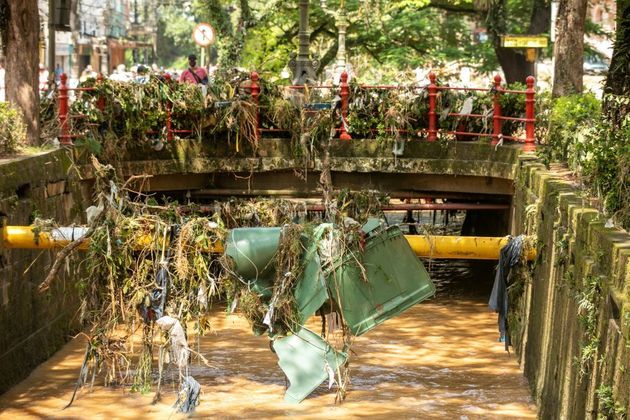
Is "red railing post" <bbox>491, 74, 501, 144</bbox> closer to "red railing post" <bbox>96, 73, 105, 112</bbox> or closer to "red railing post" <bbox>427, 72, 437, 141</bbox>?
"red railing post" <bbox>427, 72, 437, 141</bbox>

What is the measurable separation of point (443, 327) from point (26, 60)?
7011 millimetres

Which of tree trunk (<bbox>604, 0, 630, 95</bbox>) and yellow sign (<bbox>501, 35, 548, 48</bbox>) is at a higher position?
yellow sign (<bbox>501, 35, 548, 48</bbox>)

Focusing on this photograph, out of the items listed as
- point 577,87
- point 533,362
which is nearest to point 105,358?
point 533,362

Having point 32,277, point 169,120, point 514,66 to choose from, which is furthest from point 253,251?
point 514,66

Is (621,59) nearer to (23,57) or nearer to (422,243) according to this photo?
(422,243)

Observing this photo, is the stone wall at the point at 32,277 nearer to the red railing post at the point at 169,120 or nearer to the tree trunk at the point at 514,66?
the red railing post at the point at 169,120

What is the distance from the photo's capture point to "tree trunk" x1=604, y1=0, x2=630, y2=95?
48.5ft

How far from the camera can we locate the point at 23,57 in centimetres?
1709

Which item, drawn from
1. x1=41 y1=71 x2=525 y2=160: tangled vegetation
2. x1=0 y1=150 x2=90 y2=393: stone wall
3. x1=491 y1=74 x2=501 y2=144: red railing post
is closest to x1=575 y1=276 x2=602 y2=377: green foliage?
x1=0 y1=150 x2=90 y2=393: stone wall

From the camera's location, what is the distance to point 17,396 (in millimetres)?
14242

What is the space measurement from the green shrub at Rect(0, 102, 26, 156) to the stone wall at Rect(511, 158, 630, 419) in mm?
6254

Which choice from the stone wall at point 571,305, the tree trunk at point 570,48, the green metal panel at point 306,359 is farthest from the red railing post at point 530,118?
the green metal panel at point 306,359

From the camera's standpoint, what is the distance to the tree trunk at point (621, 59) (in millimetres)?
14773

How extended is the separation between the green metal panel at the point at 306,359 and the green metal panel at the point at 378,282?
0.46 m
